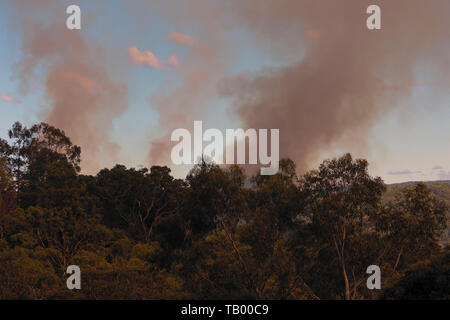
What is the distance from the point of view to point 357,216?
21547 millimetres

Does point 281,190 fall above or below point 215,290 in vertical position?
above

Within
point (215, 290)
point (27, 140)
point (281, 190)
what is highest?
point (27, 140)

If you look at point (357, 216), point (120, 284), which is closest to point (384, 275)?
point (357, 216)

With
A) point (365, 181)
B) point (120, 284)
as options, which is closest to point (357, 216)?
point (365, 181)

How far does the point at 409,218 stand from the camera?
21.2 metres

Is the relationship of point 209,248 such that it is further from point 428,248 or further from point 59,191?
point 59,191
